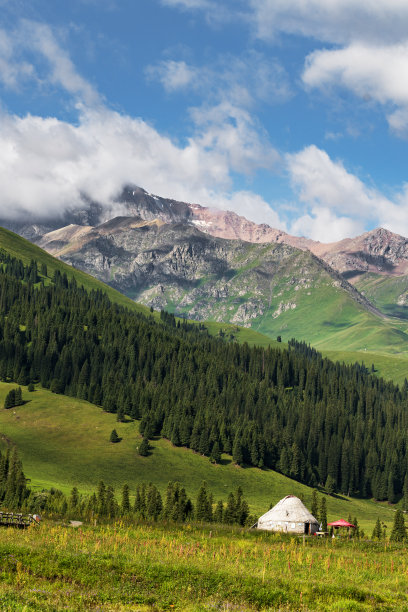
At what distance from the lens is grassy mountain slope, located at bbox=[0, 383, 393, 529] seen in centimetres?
15262

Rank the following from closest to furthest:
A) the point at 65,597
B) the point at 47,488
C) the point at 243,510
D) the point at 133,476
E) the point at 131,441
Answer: the point at 65,597 → the point at 243,510 → the point at 47,488 → the point at 133,476 → the point at 131,441

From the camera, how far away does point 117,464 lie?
165 meters

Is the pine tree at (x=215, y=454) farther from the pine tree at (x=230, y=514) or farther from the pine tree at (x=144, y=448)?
the pine tree at (x=230, y=514)

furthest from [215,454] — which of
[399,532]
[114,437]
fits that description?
[399,532]

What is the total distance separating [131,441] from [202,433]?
23.6 meters

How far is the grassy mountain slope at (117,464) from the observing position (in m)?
153

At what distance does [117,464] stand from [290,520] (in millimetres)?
81011

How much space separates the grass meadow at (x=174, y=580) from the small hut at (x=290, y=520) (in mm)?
44679

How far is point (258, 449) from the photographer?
19662 cm

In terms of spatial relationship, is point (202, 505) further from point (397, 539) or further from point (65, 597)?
point (65, 597)

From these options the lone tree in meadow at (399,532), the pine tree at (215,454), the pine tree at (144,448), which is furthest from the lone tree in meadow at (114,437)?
the lone tree in meadow at (399,532)

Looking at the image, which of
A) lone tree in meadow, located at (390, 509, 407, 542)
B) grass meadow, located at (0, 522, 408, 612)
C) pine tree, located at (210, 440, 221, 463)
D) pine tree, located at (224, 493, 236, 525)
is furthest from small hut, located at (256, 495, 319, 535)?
pine tree, located at (210, 440, 221, 463)

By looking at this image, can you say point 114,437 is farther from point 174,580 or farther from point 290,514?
point 174,580

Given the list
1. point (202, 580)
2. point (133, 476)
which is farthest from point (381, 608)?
point (133, 476)
